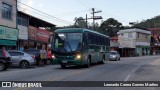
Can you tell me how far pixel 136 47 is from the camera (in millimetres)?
93250

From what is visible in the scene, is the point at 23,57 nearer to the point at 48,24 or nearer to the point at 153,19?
the point at 48,24

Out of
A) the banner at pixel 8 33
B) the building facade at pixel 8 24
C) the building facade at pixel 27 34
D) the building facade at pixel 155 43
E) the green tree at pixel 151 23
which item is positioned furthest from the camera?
the green tree at pixel 151 23

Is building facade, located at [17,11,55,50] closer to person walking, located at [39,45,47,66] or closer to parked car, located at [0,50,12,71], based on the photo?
person walking, located at [39,45,47,66]

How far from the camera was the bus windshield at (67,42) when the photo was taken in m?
25.1

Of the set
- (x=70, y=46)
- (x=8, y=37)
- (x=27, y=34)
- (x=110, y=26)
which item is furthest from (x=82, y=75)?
(x=110, y=26)

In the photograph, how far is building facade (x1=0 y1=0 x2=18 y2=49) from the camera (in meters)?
35.9

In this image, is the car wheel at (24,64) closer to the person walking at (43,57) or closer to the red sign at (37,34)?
the person walking at (43,57)

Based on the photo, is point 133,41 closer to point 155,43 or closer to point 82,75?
point 155,43

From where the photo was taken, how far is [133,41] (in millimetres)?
91938

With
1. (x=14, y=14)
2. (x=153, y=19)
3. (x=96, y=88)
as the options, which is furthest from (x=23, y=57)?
(x=153, y=19)

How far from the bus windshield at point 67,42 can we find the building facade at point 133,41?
61195 millimetres

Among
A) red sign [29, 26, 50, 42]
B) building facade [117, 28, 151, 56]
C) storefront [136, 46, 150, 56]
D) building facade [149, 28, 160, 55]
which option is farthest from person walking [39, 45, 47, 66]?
building facade [149, 28, 160, 55]

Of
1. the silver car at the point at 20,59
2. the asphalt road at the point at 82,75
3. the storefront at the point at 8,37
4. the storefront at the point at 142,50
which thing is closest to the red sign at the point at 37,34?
the storefront at the point at 8,37

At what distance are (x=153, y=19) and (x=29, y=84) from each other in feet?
417
